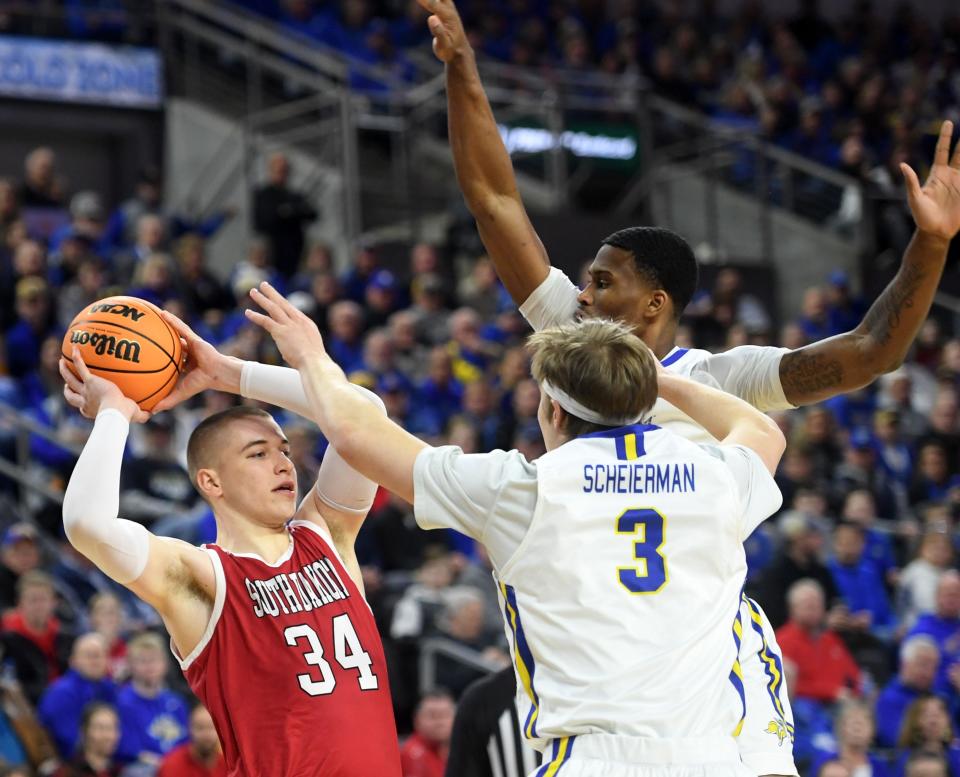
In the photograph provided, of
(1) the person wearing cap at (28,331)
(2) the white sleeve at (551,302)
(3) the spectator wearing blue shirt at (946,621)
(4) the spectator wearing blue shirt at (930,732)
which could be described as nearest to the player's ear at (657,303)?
(2) the white sleeve at (551,302)

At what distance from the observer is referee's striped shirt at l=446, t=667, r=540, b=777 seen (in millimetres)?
6094

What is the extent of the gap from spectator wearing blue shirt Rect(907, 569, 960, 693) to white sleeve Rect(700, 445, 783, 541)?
7.02 m

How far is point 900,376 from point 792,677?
5.07 metres

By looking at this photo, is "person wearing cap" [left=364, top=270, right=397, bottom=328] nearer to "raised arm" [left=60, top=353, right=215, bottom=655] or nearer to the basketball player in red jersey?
the basketball player in red jersey

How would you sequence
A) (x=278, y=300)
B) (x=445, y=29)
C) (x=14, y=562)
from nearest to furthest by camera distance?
(x=278, y=300), (x=445, y=29), (x=14, y=562)

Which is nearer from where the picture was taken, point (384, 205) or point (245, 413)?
point (245, 413)

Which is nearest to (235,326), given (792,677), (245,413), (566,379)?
(792,677)

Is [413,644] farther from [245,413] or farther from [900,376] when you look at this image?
[900,376]

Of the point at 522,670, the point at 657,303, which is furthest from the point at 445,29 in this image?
the point at 522,670

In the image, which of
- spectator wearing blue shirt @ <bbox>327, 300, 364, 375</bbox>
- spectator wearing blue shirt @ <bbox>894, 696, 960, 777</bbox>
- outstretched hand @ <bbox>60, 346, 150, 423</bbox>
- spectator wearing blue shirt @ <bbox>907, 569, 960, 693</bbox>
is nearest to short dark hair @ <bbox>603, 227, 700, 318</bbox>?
outstretched hand @ <bbox>60, 346, 150, 423</bbox>

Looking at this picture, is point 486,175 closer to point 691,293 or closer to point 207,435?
point 691,293

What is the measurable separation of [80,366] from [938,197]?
101 inches

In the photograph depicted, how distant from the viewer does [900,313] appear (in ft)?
15.6

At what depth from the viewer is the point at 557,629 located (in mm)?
3697
